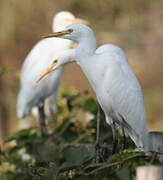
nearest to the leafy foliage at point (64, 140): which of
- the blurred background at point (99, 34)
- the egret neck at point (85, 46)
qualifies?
the egret neck at point (85, 46)

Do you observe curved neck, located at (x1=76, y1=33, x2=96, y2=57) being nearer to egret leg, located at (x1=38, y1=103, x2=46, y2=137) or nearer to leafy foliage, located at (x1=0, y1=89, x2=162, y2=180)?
leafy foliage, located at (x1=0, y1=89, x2=162, y2=180)

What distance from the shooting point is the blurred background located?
896 cm

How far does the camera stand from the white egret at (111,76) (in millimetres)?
3074

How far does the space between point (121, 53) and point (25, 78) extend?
2.63m

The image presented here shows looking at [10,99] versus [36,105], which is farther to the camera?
[10,99]

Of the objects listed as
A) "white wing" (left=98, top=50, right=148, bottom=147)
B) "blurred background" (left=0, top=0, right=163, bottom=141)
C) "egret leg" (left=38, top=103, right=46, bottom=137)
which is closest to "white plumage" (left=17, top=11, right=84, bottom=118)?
"egret leg" (left=38, top=103, right=46, bottom=137)

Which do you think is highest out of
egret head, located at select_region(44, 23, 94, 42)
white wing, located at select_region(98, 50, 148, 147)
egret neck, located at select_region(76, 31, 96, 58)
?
egret head, located at select_region(44, 23, 94, 42)

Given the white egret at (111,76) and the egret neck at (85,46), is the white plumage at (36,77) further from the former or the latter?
the egret neck at (85,46)

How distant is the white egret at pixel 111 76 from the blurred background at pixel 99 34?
193 inches

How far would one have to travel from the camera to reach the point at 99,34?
1023 centimetres

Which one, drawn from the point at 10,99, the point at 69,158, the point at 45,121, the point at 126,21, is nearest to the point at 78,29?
the point at 69,158

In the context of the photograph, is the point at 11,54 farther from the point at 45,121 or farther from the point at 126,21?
the point at 45,121

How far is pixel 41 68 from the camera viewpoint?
549cm

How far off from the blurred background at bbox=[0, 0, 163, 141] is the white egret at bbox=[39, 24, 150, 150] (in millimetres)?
4915
